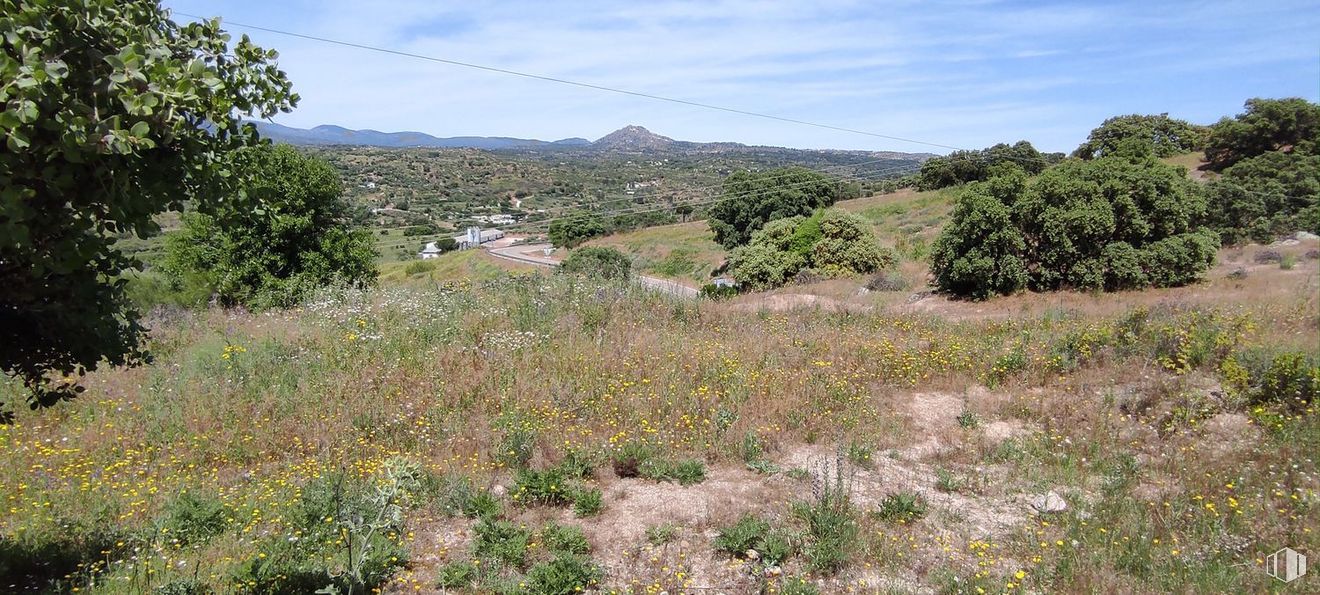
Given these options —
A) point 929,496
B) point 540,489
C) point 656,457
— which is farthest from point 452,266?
point 929,496

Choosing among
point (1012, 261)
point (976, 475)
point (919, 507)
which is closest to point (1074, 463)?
point (976, 475)

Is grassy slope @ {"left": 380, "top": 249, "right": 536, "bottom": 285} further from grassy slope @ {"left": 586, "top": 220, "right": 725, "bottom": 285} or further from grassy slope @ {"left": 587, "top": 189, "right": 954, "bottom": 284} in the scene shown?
grassy slope @ {"left": 587, "top": 189, "right": 954, "bottom": 284}

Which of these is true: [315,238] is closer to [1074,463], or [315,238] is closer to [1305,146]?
[1074,463]

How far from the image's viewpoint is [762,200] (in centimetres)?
4372

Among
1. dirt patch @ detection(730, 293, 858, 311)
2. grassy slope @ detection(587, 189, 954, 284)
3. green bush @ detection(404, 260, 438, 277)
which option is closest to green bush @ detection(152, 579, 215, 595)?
dirt patch @ detection(730, 293, 858, 311)

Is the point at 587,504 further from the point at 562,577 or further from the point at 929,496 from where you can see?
the point at 929,496

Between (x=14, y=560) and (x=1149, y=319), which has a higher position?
(x=1149, y=319)

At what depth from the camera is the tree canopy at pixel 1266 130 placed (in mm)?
28312

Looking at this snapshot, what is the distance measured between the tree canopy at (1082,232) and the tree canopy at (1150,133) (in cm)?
3174

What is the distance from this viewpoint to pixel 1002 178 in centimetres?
→ 1791

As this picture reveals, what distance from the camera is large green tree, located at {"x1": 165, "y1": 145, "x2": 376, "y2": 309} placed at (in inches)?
619

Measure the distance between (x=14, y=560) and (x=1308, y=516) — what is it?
8516 millimetres

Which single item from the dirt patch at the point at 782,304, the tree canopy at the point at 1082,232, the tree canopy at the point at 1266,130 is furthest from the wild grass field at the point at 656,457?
the tree canopy at the point at 1266,130

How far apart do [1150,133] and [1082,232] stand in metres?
38.0
